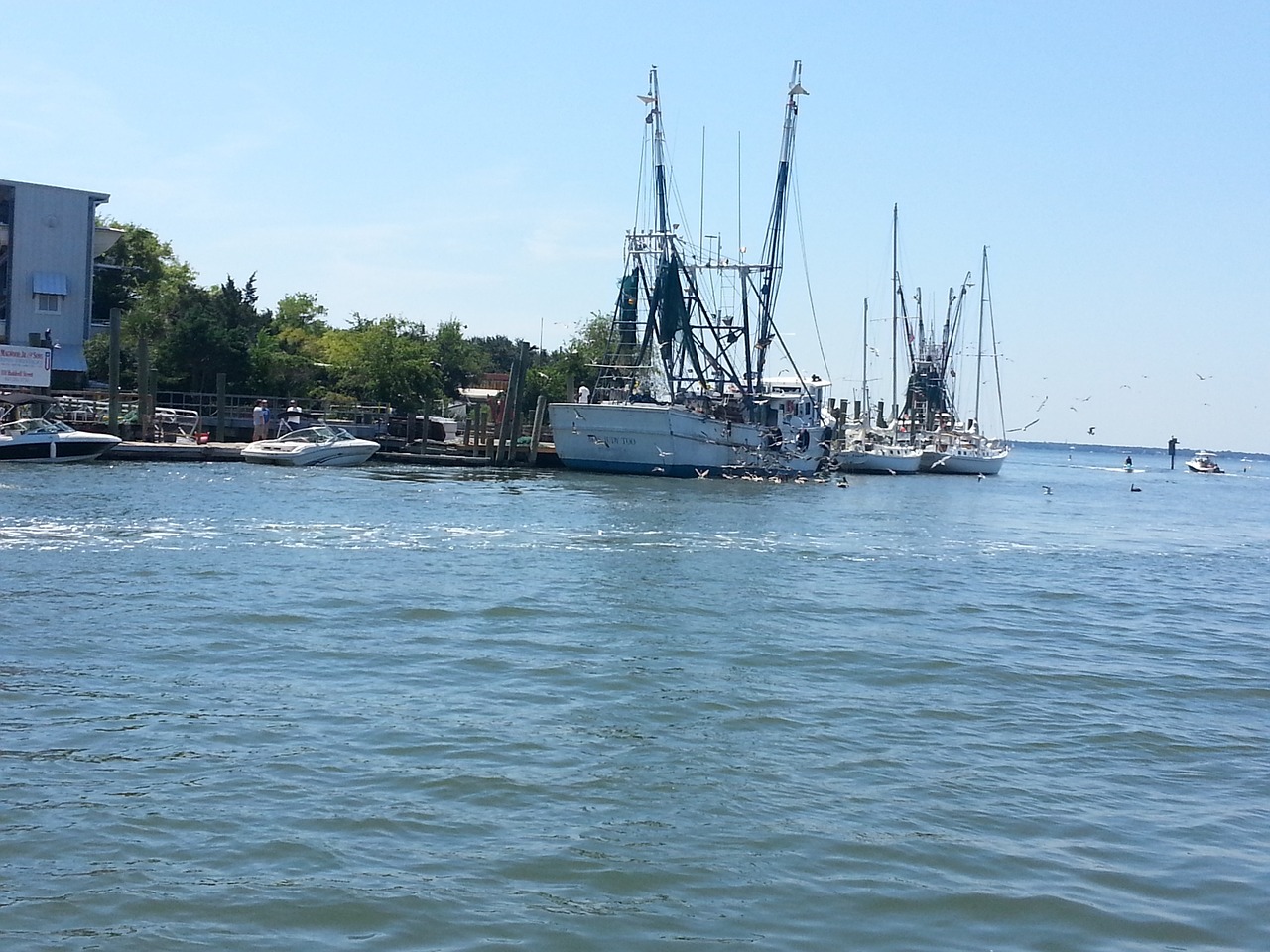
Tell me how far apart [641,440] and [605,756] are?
5152 centimetres

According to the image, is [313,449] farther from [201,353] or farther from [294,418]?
[201,353]

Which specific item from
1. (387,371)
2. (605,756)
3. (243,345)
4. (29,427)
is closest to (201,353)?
(243,345)

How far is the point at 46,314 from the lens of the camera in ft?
209

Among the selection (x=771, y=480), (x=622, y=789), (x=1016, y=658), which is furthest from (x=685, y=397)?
(x=622, y=789)

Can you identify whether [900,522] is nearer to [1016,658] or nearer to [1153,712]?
[1016,658]

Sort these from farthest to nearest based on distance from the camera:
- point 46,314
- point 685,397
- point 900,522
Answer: point 685,397
point 46,314
point 900,522

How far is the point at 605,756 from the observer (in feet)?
40.5

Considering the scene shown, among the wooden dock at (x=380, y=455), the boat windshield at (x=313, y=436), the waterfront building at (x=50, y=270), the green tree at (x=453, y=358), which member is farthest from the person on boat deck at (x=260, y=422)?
the green tree at (x=453, y=358)

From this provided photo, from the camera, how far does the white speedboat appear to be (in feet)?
175

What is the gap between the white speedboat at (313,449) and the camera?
53.4 m

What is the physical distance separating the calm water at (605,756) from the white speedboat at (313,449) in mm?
25722

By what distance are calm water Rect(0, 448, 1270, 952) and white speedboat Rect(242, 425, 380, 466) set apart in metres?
25.7

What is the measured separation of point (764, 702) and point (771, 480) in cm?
5216

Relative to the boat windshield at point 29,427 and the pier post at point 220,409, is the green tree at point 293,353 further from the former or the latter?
the boat windshield at point 29,427
